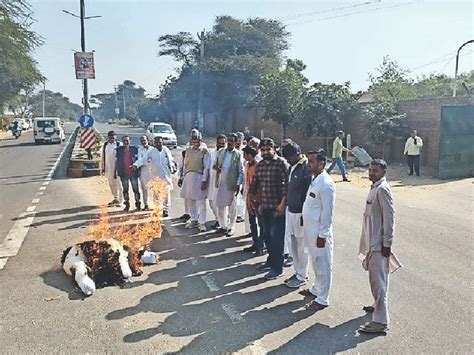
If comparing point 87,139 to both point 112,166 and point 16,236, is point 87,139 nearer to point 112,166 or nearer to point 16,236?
point 112,166

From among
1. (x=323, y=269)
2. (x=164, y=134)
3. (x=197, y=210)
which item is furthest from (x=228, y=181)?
(x=164, y=134)

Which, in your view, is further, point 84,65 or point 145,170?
point 84,65

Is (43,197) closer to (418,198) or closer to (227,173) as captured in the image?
(227,173)

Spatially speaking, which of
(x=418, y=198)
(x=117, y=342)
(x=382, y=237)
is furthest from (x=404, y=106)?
(x=117, y=342)

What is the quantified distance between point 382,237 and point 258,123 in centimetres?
3114

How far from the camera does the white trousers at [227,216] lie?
8.15 meters

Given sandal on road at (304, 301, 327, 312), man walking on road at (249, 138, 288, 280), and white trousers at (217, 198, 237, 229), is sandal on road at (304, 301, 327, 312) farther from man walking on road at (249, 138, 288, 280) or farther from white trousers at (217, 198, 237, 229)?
white trousers at (217, 198, 237, 229)

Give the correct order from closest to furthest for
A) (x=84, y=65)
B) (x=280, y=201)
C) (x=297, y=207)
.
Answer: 1. (x=297, y=207)
2. (x=280, y=201)
3. (x=84, y=65)

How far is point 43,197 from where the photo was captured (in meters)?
12.2

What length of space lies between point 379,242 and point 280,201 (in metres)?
1.80

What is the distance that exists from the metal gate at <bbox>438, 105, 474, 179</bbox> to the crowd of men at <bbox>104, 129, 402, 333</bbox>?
952 cm

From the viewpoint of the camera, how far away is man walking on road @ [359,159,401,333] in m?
4.34

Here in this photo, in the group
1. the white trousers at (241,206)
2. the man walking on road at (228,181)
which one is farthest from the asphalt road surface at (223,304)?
the white trousers at (241,206)

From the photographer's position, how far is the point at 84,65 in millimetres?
20734
